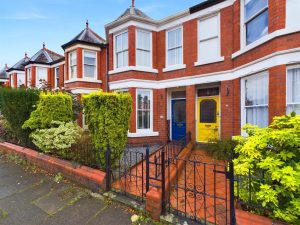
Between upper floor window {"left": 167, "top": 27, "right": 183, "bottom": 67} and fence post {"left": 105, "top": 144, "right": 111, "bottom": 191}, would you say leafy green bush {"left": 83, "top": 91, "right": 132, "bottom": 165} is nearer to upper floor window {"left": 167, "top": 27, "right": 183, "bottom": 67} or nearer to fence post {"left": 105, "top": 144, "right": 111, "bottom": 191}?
fence post {"left": 105, "top": 144, "right": 111, "bottom": 191}

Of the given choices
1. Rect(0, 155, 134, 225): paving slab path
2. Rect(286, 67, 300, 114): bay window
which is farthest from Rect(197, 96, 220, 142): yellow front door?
Rect(0, 155, 134, 225): paving slab path

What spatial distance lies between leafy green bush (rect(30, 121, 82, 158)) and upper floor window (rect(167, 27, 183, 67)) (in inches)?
231

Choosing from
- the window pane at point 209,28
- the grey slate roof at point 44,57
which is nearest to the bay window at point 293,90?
the window pane at point 209,28

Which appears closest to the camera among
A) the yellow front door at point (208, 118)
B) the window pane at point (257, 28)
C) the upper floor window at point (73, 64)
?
the window pane at point (257, 28)

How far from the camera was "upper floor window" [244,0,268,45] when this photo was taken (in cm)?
601

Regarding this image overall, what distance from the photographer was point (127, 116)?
5000 mm

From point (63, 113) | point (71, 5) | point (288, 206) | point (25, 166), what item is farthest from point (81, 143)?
point (71, 5)

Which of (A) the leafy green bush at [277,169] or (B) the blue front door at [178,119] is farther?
(B) the blue front door at [178,119]

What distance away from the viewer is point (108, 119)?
4668 mm

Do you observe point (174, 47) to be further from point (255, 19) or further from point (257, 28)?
point (257, 28)

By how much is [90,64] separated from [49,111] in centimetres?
699

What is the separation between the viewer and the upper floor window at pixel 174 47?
9422mm

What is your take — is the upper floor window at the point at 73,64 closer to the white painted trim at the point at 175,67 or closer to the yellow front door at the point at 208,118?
the white painted trim at the point at 175,67

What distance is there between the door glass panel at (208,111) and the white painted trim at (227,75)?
1.01 metres
